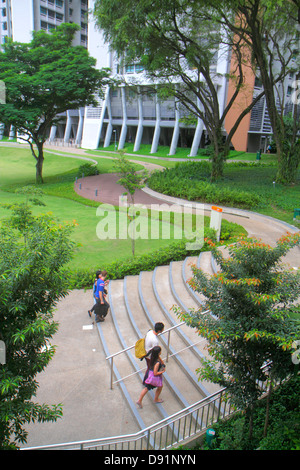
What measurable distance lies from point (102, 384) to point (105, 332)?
1900 millimetres

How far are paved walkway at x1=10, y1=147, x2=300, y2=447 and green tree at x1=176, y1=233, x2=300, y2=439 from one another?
245cm

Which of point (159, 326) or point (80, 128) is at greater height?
point (80, 128)

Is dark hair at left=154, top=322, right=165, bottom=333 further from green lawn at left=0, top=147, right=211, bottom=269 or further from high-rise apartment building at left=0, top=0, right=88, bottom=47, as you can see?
high-rise apartment building at left=0, top=0, right=88, bottom=47

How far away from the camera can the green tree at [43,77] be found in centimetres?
2494

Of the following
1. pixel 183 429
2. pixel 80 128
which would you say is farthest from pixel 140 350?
pixel 80 128

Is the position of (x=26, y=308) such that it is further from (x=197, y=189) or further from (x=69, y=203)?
(x=69, y=203)

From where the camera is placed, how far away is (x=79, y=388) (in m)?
7.50

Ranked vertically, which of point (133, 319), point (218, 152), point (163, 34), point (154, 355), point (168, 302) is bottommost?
point (133, 319)

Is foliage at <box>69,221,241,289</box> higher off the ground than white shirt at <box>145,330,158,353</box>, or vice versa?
white shirt at <box>145,330,158,353</box>

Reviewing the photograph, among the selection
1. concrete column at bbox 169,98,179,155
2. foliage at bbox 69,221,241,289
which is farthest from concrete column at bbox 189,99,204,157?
foliage at bbox 69,221,241,289

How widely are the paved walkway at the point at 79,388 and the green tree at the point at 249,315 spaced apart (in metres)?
2.45

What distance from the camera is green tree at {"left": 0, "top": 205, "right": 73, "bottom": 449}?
14.3 feet

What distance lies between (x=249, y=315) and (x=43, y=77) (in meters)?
25.3

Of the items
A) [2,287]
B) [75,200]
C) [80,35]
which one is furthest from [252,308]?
[80,35]
